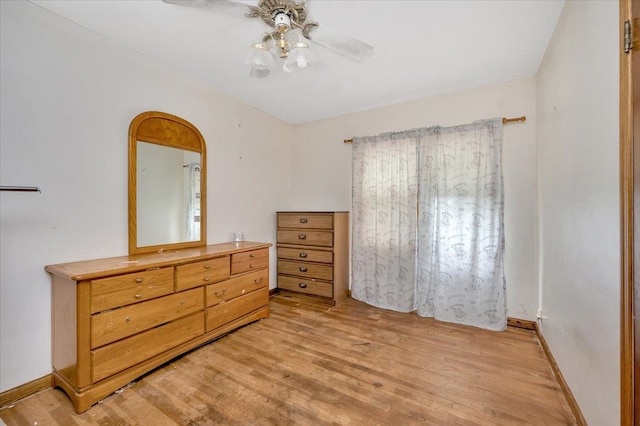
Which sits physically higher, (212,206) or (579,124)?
(579,124)

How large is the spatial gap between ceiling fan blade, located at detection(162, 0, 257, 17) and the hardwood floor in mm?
2215

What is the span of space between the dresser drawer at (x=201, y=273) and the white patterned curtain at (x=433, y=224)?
1.67m

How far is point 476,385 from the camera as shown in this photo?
5.59 feet

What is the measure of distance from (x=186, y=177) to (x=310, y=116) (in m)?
1.91

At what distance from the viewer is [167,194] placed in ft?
7.76

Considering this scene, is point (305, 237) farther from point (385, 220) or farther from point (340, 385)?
point (340, 385)

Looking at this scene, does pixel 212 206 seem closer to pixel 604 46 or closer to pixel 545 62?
pixel 604 46

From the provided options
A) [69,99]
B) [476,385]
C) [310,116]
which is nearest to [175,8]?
[69,99]

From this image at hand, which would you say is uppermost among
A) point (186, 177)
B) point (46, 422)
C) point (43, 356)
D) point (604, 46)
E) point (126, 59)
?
point (126, 59)

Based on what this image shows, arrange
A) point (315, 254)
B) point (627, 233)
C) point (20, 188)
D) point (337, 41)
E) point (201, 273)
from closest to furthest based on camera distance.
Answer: point (627, 233) < point (20, 188) < point (337, 41) < point (201, 273) < point (315, 254)

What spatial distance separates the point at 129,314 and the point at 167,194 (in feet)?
3.59

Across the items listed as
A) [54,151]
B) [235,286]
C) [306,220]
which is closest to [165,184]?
[54,151]

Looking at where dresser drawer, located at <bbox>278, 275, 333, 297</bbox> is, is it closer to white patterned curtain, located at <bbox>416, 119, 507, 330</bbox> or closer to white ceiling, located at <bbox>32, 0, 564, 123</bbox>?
white patterned curtain, located at <bbox>416, 119, 507, 330</bbox>

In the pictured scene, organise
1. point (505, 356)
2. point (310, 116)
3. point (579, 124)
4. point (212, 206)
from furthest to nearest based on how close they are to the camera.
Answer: point (310, 116) < point (212, 206) < point (505, 356) < point (579, 124)
